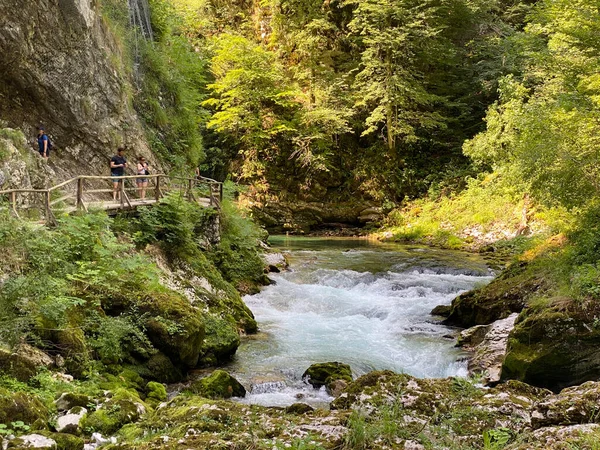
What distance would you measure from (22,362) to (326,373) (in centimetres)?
469

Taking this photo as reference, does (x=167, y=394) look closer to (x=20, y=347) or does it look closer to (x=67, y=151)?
(x=20, y=347)

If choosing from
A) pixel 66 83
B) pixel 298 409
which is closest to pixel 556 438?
pixel 298 409

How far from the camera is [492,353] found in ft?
29.8

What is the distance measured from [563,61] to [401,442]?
1291cm

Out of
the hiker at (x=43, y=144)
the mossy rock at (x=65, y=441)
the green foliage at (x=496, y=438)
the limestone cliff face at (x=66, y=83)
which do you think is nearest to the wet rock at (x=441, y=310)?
the green foliage at (x=496, y=438)

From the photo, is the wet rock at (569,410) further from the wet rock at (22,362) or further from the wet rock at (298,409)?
the wet rock at (22,362)

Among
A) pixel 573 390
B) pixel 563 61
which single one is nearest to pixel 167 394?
pixel 573 390

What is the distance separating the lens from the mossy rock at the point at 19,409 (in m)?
4.67

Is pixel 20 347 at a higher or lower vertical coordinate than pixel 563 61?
lower

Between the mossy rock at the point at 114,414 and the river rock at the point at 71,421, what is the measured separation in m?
0.07

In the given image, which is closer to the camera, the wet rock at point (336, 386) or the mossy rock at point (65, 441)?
the mossy rock at point (65, 441)

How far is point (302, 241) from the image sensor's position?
84.6 ft

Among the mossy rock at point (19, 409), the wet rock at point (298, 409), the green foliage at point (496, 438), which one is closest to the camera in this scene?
the green foliage at point (496, 438)

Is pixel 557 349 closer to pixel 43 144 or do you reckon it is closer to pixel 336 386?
pixel 336 386
